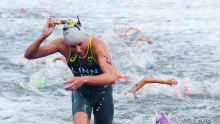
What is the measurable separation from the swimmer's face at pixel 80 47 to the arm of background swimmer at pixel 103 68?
0.41 ft

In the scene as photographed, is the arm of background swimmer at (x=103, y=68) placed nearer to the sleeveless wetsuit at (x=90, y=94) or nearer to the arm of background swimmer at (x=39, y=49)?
the sleeveless wetsuit at (x=90, y=94)

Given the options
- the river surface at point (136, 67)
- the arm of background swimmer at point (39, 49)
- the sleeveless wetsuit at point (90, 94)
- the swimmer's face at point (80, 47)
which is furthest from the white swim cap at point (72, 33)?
the river surface at point (136, 67)

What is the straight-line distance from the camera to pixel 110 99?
5.03 m

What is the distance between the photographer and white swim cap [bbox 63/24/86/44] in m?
4.52

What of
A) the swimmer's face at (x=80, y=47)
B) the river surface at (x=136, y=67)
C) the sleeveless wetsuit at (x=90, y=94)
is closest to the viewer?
the swimmer's face at (x=80, y=47)

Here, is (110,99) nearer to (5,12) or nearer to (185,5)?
(5,12)

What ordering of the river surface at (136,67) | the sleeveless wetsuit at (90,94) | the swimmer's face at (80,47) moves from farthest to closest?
1. the river surface at (136,67)
2. the sleeveless wetsuit at (90,94)
3. the swimmer's face at (80,47)

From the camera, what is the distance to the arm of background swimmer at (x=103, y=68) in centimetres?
400

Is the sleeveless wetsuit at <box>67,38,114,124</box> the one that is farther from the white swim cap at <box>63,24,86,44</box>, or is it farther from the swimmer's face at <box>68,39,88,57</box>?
the white swim cap at <box>63,24,86,44</box>

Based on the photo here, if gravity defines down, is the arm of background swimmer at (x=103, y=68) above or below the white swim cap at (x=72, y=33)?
below

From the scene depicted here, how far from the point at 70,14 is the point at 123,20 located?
430cm

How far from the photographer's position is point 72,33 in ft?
14.8

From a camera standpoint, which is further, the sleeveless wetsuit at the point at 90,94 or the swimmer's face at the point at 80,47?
the sleeveless wetsuit at the point at 90,94

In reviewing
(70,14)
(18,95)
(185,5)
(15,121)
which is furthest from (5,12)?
(15,121)
